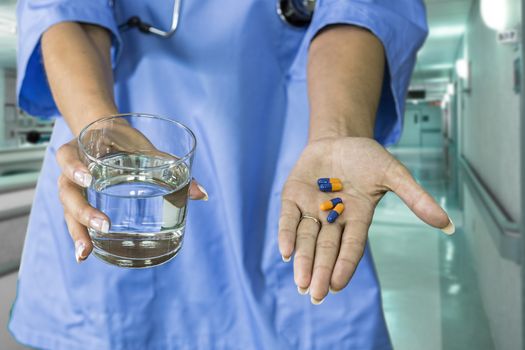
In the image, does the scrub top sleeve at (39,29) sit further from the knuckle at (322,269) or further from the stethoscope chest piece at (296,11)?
the knuckle at (322,269)

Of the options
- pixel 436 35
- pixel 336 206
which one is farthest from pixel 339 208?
pixel 436 35

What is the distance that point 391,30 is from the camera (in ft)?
2.68

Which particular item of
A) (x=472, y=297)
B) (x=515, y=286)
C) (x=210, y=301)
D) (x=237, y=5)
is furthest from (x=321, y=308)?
(x=472, y=297)

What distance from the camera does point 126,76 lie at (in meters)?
0.89

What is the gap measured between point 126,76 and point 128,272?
35 cm

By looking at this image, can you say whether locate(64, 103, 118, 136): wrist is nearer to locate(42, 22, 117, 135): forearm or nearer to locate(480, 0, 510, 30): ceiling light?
locate(42, 22, 117, 135): forearm

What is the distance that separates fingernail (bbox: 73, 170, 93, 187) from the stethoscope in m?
0.43

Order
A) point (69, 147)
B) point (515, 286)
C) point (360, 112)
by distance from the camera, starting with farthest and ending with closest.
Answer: point (515, 286) → point (360, 112) → point (69, 147)

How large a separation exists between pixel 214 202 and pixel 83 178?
0.39 metres

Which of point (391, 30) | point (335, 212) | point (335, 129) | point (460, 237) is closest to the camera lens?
point (335, 212)

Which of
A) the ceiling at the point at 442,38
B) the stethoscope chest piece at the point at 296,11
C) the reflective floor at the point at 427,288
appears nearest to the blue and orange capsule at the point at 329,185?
the stethoscope chest piece at the point at 296,11

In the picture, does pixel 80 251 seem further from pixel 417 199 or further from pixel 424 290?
pixel 424 290

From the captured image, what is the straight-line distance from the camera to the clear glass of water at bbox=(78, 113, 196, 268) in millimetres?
494

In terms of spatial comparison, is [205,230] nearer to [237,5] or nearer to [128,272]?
[128,272]
